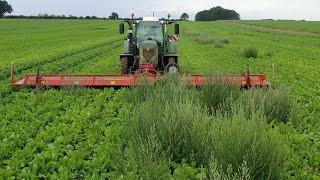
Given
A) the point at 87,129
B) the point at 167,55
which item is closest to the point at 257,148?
the point at 87,129

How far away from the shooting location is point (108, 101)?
11.3 metres

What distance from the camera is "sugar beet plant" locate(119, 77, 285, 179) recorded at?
569 cm

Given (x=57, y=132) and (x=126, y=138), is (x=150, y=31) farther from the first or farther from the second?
(x=126, y=138)

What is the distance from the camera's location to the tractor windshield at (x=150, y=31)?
1638 cm

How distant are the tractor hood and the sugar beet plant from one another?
7388 mm

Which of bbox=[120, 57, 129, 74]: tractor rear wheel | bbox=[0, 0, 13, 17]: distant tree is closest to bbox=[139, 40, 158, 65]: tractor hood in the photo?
bbox=[120, 57, 129, 74]: tractor rear wheel

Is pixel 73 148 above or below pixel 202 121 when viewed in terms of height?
below

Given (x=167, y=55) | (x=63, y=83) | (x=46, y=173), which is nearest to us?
(x=46, y=173)

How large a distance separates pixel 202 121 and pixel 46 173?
219cm

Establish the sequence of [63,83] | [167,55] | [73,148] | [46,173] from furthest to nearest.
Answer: [167,55] → [63,83] → [73,148] → [46,173]

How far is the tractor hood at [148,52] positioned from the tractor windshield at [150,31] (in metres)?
0.85

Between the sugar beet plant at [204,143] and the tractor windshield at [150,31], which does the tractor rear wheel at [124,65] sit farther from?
the sugar beet plant at [204,143]

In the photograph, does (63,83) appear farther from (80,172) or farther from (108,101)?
(80,172)

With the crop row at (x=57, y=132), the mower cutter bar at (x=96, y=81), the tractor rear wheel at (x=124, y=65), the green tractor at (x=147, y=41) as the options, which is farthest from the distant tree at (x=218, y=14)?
the crop row at (x=57, y=132)
